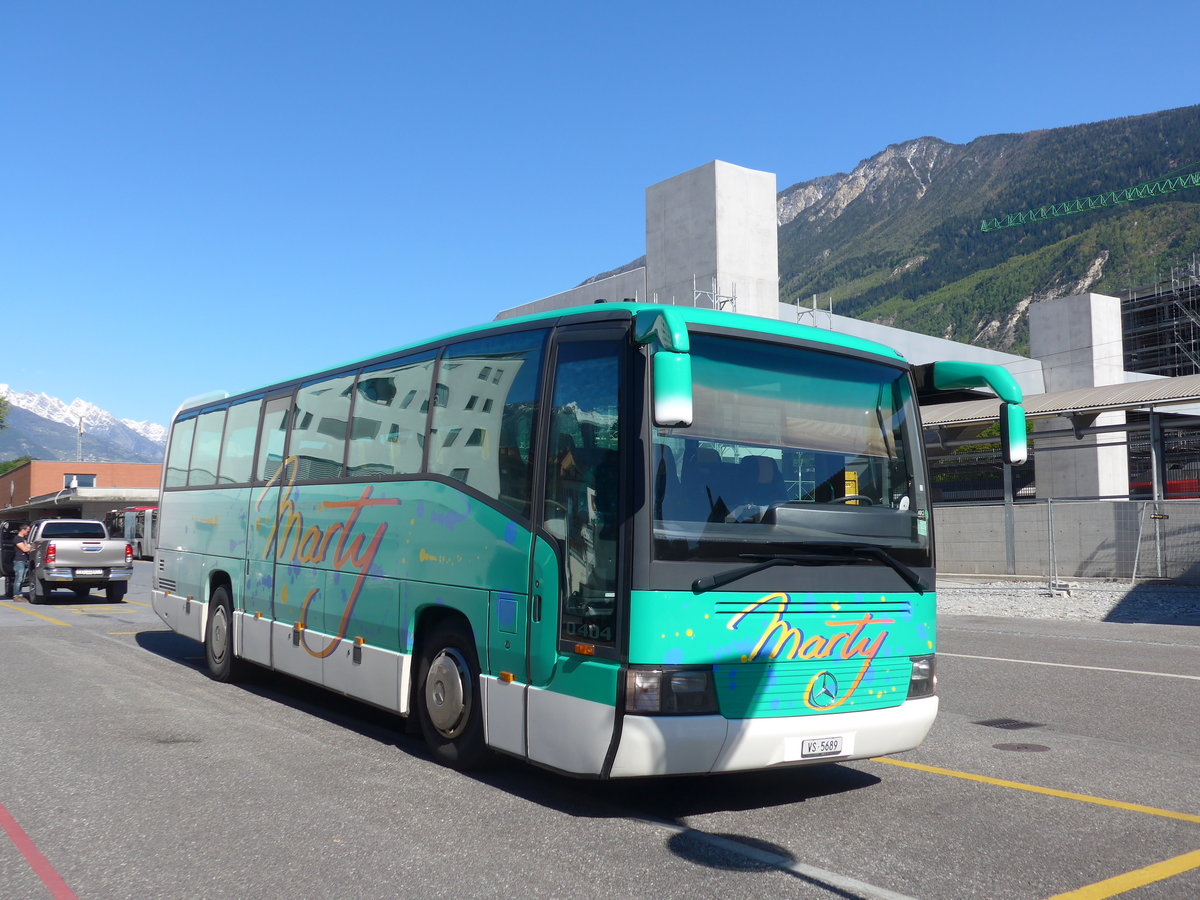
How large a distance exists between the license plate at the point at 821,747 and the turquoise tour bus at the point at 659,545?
12 mm

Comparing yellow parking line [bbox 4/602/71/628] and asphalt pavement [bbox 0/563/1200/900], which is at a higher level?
yellow parking line [bbox 4/602/71/628]

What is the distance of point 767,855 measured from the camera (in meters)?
5.22

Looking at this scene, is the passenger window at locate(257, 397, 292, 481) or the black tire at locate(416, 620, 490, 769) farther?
the passenger window at locate(257, 397, 292, 481)

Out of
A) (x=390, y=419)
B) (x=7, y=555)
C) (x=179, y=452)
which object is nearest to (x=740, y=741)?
(x=390, y=419)

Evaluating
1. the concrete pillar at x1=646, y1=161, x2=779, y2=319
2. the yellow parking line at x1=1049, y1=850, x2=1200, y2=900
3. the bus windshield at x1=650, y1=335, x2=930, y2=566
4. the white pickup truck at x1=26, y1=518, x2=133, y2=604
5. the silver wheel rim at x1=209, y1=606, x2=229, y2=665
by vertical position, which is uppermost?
the concrete pillar at x1=646, y1=161, x2=779, y2=319

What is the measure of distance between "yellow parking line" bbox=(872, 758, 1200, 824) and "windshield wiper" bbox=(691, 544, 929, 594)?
131 cm

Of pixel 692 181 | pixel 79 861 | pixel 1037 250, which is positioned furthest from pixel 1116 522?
pixel 1037 250

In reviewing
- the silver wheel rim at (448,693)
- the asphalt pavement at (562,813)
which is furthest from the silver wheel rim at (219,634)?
the silver wheel rim at (448,693)

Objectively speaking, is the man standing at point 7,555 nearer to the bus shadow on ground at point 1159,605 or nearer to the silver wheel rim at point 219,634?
the silver wheel rim at point 219,634

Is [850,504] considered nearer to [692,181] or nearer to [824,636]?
[824,636]

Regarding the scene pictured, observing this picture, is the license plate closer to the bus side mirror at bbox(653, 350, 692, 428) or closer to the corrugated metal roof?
the bus side mirror at bbox(653, 350, 692, 428)

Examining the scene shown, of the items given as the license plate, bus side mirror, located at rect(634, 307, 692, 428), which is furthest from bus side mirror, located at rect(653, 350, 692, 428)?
the license plate

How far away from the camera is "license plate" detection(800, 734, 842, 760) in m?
5.87

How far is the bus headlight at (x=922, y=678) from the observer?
6484 mm
